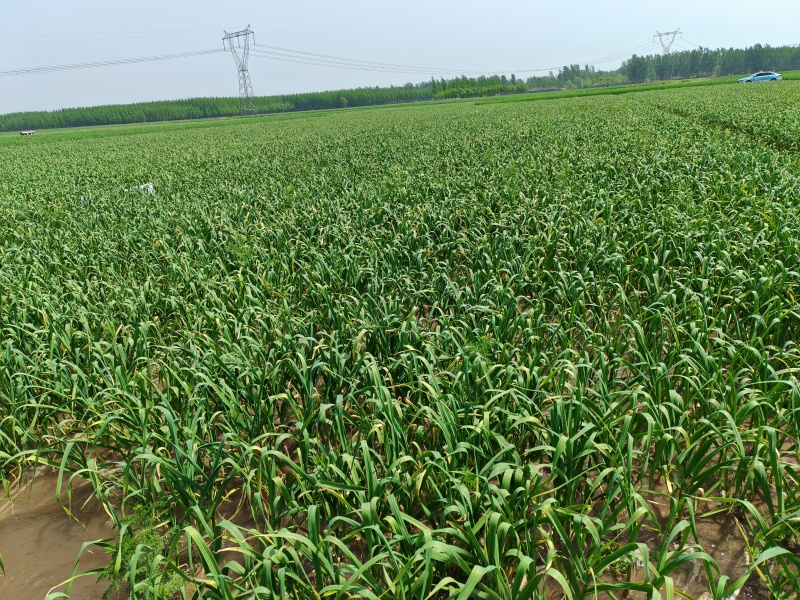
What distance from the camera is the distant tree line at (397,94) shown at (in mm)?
118031

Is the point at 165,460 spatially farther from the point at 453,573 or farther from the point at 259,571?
the point at 453,573

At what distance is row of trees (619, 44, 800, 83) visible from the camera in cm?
13625

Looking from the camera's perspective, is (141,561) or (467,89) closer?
(141,561)

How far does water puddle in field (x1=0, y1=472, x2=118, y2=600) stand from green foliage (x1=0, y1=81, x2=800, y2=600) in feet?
0.66

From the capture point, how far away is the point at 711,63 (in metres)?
148

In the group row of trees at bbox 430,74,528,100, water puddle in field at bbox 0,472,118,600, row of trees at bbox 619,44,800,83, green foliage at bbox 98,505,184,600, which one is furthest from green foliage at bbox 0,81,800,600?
row of trees at bbox 619,44,800,83

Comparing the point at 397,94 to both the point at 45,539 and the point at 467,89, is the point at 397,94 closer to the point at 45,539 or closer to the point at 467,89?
the point at 467,89

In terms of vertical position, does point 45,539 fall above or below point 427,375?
below

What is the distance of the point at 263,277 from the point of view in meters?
5.75

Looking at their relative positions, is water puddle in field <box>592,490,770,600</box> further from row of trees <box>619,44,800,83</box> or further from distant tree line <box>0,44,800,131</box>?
row of trees <box>619,44,800,83</box>

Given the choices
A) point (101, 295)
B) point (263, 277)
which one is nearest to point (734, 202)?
point (263, 277)

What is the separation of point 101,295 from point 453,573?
5.28 meters

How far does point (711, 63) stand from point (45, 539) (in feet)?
613

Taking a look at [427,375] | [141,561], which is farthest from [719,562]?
[141,561]
